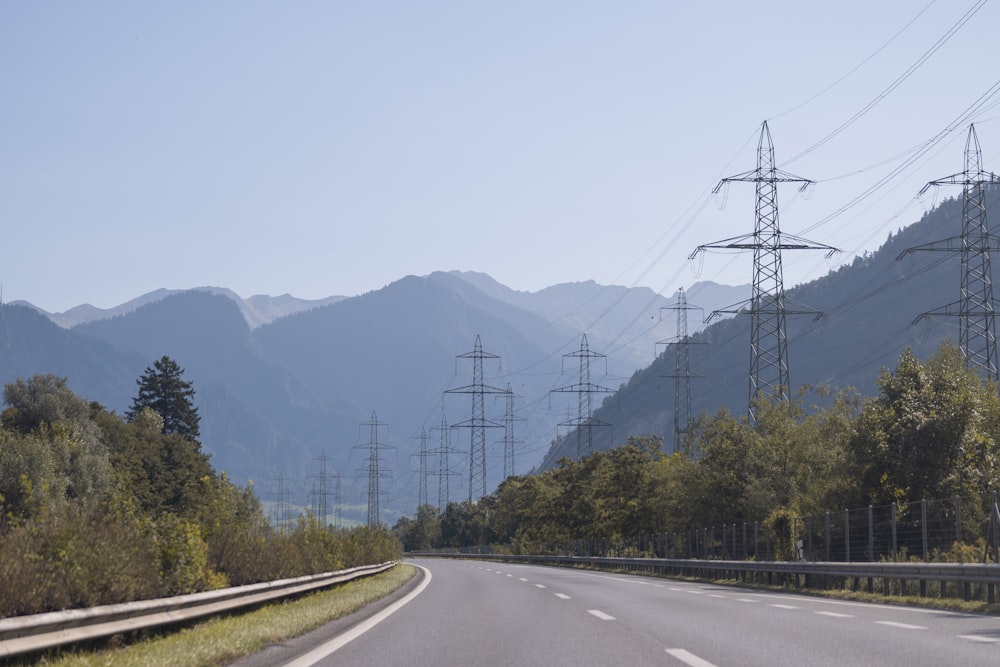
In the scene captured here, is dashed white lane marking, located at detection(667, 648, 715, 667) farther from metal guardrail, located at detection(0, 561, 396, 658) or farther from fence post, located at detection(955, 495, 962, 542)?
fence post, located at detection(955, 495, 962, 542)

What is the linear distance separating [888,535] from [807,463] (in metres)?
25.7

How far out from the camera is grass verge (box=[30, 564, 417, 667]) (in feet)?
35.3

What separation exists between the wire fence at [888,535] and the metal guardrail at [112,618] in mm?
14081

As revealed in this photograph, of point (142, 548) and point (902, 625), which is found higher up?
point (142, 548)

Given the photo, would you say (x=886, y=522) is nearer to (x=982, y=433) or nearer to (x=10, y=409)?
(x=982, y=433)

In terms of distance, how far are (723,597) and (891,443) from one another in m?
16.0

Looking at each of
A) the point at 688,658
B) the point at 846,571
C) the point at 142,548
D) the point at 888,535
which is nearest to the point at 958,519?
the point at 846,571

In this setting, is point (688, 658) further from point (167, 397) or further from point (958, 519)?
point (167, 397)

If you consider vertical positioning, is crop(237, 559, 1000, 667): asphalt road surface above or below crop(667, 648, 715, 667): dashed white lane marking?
below

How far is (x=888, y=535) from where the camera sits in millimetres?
27781

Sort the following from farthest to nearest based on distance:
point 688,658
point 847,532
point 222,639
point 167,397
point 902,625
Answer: point 167,397
point 847,532
point 902,625
point 222,639
point 688,658

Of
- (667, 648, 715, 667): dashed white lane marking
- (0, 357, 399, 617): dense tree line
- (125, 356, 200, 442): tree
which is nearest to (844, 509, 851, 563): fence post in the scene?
(0, 357, 399, 617): dense tree line

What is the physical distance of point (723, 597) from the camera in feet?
77.9

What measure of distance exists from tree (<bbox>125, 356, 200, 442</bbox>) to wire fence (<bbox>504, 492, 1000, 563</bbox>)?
86.8 metres
